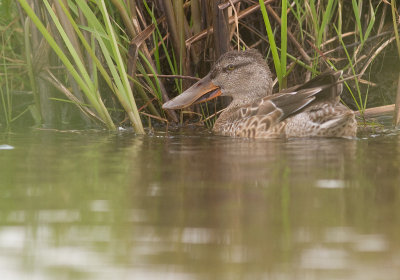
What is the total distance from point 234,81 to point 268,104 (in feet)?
2.79

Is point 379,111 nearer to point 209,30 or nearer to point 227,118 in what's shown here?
point 227,118

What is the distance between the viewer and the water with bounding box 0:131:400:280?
1811mm

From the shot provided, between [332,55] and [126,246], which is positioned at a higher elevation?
[332,55]

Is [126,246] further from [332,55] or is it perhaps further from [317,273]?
[332,55]

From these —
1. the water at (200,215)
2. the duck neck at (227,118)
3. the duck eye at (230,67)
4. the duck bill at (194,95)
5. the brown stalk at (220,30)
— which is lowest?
the water at (200,215)

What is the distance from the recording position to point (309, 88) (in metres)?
4.80

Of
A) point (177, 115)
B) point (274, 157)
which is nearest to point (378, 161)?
point (274, 157)

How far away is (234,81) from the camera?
19.3 ft

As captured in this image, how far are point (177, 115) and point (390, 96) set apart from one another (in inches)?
69.1

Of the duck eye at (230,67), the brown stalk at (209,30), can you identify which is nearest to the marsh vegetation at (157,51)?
the brown stalk at (209,30)

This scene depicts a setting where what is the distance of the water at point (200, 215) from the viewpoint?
1811 millimetres

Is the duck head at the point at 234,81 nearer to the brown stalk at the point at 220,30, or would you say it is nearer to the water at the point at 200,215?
the brown stalk at the point at 220,30

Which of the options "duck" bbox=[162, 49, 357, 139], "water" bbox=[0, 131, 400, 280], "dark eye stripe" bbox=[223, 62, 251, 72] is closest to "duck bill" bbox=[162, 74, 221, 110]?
"duck" bbox=[162, 49, 357, 139]

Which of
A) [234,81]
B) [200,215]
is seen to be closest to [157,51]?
[234,81]
